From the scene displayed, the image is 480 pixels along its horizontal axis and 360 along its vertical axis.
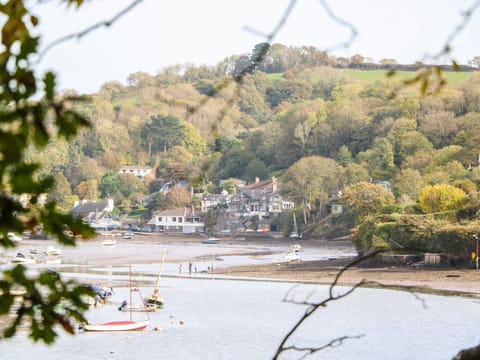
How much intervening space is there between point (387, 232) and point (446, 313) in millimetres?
18772

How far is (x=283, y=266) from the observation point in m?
52.7

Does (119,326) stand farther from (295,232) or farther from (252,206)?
(252,206)

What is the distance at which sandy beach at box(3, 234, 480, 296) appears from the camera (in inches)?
1580

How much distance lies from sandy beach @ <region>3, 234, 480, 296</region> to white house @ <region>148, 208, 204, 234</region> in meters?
14.6

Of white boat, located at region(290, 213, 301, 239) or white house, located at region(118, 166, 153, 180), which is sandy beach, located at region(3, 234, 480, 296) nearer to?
white boat, located at region(290, 213, 301, 239)

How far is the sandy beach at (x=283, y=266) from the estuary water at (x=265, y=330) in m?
1.75

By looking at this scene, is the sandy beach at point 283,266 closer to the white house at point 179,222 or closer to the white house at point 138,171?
the white house at point 179,222

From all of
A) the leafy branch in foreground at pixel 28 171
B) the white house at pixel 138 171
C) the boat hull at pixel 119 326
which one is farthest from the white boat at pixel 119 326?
the white house at pixel 138 171

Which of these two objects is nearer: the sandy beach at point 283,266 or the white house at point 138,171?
the sandy beach at point 283,266

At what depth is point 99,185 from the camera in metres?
126

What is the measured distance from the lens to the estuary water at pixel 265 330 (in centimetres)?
2548

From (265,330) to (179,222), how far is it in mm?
77481

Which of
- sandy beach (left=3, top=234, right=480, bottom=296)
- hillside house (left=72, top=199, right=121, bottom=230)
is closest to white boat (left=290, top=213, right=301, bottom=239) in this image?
sandy beach (left=3, top=234, right=480, bottom=296)

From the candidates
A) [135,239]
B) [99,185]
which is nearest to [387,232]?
[135,239]
